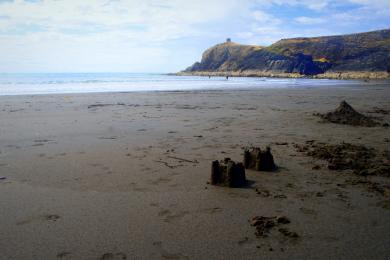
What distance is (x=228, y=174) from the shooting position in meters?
4.69

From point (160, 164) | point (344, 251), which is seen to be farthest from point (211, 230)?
point (160, 164)

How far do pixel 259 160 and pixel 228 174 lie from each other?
930 millimetres

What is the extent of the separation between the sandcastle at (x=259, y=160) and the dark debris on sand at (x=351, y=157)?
3.30ft

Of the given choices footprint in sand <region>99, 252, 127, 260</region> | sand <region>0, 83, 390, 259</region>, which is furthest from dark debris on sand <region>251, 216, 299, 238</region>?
footprint in sand <region>99, 252, 127, 260</region>

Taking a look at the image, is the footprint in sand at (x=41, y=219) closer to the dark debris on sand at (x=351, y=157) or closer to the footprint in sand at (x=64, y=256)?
the footprint in sand at (x=64, y=256)

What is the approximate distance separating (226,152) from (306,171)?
1.70m

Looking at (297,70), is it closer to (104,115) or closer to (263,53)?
(263,53)

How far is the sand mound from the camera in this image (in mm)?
9723

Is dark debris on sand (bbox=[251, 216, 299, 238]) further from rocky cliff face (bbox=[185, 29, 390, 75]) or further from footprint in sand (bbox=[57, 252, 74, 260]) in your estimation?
rocky cliff face (bbox=[185, 29, 390, 75])

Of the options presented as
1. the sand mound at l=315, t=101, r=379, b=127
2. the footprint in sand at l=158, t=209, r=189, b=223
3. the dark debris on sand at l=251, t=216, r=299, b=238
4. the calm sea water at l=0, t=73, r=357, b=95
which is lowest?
the footprint in sand at l=158, t=209, r=189, b=223

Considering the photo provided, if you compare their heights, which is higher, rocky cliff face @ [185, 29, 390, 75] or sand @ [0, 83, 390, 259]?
rocky cliff face @ [185, 29, 390, 75]

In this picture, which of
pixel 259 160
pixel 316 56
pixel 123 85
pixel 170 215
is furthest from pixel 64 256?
pixel 316 56

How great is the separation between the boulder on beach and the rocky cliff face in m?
77.4

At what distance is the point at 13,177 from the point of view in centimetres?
507
